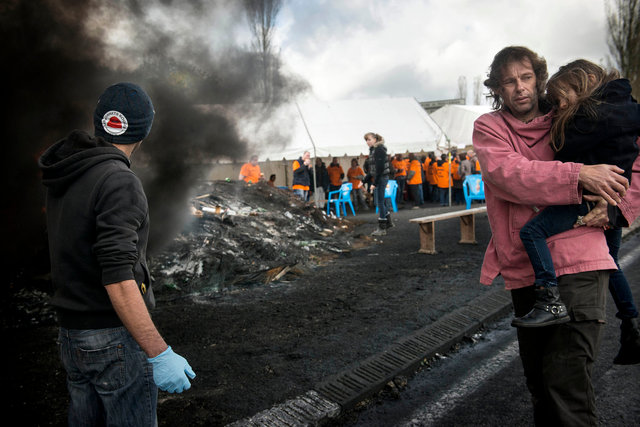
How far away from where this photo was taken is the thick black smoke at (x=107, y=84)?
497 cm

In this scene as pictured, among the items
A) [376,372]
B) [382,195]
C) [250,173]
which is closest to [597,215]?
[376,372]

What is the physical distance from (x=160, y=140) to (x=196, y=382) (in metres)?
4.28

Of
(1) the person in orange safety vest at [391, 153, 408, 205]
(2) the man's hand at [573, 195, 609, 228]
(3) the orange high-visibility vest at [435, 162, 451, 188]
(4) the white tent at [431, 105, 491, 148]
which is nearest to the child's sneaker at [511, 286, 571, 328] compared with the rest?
(2) the man's hand at [573, 195, 609, 228]

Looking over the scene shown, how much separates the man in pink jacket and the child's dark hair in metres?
0.08

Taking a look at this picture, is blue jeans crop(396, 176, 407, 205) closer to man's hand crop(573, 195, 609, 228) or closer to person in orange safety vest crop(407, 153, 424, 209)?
person in orange safety vest crop(407, 153, 424, 209)

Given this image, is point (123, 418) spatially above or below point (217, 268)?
above

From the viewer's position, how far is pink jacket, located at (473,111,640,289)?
1.79 metres

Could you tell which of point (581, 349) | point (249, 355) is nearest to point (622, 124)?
point (581, 349)

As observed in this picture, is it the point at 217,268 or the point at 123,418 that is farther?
the point at 217,268

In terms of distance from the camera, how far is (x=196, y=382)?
314cm

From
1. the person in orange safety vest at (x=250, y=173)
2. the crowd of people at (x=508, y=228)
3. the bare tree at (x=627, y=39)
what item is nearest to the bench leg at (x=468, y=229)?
the crowd of people at (x=508, y=228)

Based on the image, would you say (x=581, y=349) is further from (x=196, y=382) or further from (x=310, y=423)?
(x=196, y=382)

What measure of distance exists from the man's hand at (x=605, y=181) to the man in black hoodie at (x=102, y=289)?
1757 millimetres

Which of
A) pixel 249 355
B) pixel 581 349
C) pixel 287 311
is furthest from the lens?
pixel 287 311
